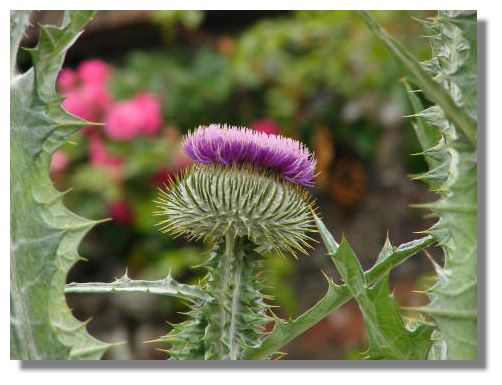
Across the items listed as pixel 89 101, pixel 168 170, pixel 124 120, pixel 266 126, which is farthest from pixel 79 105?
pixel 266 126

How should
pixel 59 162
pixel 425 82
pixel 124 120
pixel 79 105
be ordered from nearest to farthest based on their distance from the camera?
pixel 425 82, pixel 79 105, pixel 59 162, pixel 124 120

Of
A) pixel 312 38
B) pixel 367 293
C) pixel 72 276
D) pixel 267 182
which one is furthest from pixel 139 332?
pixel 367 293

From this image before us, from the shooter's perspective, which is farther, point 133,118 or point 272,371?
point 133,118

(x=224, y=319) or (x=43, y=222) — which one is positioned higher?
(x=43, y=222)

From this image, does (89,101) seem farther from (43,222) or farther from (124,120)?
(43,222)

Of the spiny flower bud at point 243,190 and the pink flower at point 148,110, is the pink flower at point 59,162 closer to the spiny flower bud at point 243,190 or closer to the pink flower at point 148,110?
the pink flower at point 148,110

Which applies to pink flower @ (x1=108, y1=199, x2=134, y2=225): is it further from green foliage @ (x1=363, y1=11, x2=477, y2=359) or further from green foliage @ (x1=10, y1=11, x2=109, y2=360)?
green foliage @ (x1=363, y1=11, x2=477, y2=359)
